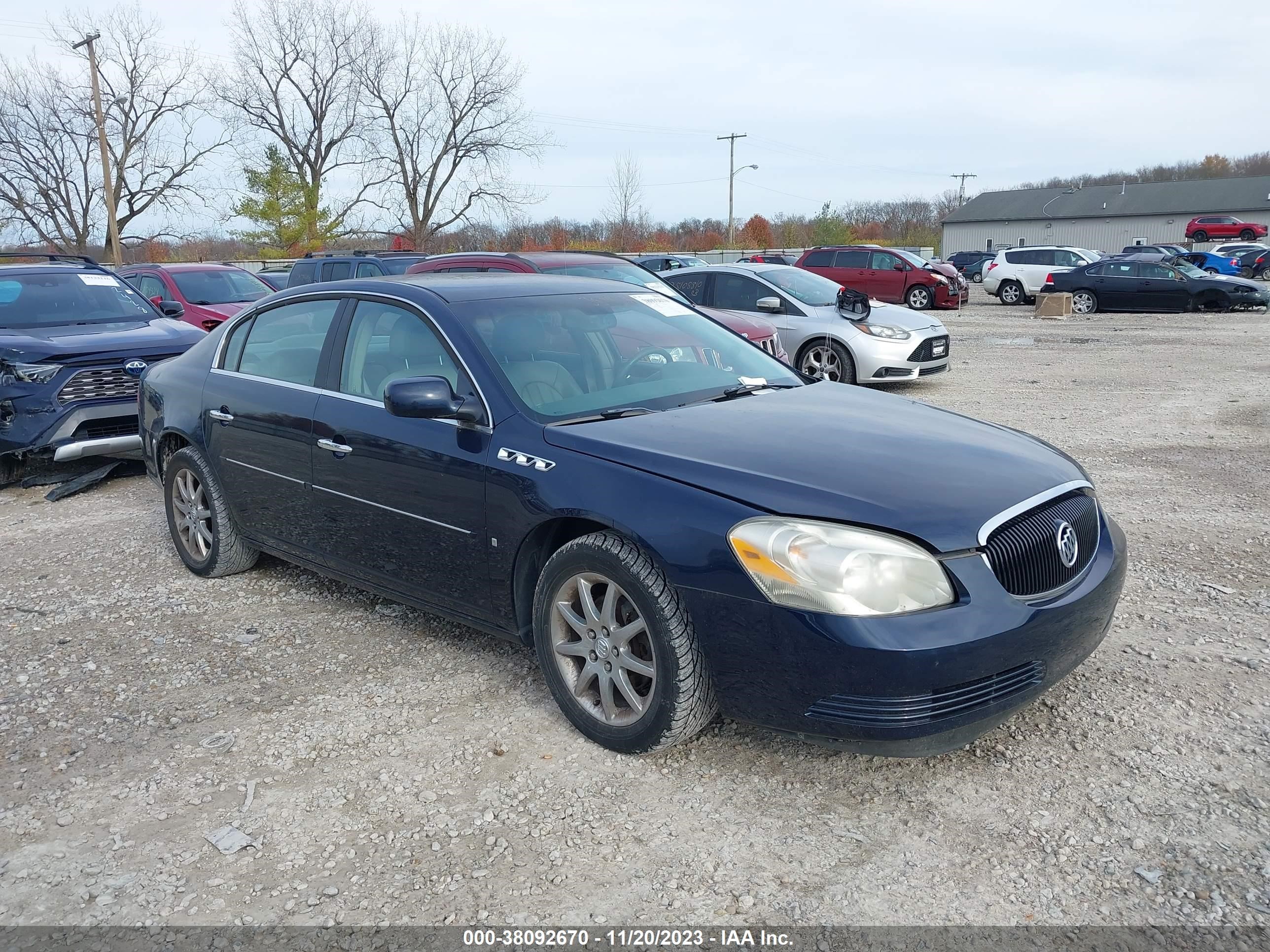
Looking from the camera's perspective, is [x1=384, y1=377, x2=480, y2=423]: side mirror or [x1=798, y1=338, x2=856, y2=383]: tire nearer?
[x1=384, y1=377, x2=480, y2=423]: side mirror

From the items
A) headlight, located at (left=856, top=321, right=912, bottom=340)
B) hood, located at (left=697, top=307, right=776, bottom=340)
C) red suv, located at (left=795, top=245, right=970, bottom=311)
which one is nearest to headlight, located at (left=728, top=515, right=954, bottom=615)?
hood, located at (left=697, top=307, right=776, bottom=340)

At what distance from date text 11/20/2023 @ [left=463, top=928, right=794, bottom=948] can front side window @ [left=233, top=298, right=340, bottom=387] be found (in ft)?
9.18

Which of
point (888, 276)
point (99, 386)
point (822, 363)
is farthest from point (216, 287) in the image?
point (888, 276)

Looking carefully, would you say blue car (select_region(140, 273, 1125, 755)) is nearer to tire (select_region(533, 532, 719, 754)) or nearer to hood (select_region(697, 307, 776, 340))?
tire (select_region(533, 532, 719, 754))

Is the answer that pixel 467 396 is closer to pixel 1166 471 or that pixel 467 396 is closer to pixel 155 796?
pixel 155 796

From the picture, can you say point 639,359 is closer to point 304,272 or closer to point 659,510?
point 659,510

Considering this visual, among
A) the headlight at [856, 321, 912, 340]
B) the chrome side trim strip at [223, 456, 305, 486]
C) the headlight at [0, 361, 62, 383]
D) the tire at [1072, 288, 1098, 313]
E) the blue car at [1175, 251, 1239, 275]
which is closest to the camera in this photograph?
the chrome side trim strip at [223, 456, 305, 486]

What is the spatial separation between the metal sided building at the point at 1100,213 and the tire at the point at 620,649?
233ft

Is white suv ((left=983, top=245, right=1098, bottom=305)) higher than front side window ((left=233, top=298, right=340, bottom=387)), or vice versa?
front side window ((left=233, top=298, right=340, bottom=387))

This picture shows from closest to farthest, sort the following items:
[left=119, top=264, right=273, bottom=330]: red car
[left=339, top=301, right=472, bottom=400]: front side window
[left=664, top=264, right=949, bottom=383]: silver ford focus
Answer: [left=339, top=301, right=472, bottom=400]: front side window
[left=664, top=264, right=949, bottom=383]: silver ford focus
[left=119, top=264, right=273, bottom=330]: red car

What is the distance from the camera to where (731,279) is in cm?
1236

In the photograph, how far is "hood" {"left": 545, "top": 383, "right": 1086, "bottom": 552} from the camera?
119 inches

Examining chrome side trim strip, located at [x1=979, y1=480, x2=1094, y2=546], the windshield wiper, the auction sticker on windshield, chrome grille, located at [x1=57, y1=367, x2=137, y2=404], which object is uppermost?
the auction sticker on windshield

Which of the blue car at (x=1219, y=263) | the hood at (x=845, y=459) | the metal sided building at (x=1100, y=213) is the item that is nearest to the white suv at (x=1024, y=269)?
the blue car at (x=1219, y=263)
